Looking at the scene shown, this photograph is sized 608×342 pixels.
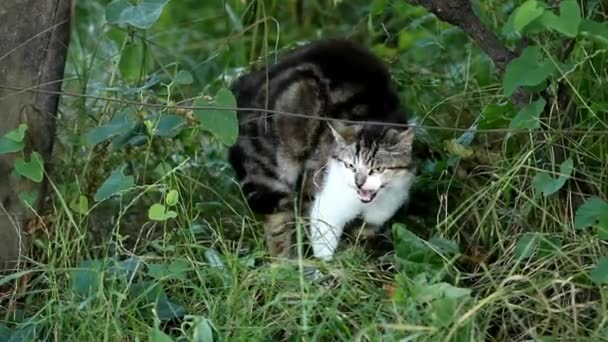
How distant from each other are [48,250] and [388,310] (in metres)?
1.05

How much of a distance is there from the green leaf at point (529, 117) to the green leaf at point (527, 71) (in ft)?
0.42

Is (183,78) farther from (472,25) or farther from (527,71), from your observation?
(527,71)

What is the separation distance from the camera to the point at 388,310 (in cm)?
352

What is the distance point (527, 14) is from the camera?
348 cm

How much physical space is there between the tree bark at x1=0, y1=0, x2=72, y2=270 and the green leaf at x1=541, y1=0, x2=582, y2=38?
1407mm

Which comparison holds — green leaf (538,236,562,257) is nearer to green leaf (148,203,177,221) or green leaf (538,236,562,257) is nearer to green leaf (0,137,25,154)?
green leaf (148,203,177,221)

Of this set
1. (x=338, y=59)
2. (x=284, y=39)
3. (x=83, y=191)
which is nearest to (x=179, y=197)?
(x=83, y=191)

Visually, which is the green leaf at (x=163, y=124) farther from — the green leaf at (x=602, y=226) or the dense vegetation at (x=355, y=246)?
the green leaf at (x=602, y=226)

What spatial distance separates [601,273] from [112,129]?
1462mm

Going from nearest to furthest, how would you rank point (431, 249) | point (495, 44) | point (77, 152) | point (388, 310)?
point (388, 310) → point (431, 249) → point (495, 44) → point (77, 152)

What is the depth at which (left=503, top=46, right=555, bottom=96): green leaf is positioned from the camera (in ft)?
12.0

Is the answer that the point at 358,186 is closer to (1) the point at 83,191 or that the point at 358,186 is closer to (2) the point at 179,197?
(2) the point at 179,197

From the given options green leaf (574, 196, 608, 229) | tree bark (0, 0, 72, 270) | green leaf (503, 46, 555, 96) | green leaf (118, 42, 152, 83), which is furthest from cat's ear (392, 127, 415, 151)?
tree bark (0, 0, 72, 270)

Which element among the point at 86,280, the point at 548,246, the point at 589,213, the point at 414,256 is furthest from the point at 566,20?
the point at 86,280
